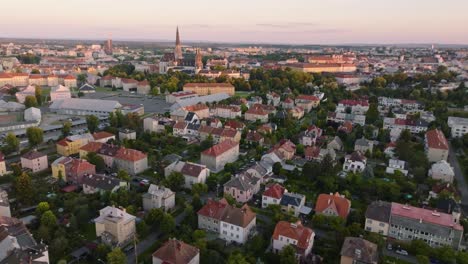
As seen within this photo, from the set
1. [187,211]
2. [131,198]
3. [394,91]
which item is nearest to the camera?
[187,211]

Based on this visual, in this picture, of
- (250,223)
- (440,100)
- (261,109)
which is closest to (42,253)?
(250,223)

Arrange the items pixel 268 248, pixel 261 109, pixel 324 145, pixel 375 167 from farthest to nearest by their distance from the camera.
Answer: pixel 261 109 < pixel 324 145 < pixel 375 167 < pixel 268 248

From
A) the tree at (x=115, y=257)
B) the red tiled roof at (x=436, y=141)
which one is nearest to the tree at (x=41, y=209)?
the tree at (x=115, y=257)

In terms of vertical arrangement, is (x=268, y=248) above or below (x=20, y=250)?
below

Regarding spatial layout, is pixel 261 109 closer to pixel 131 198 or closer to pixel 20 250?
pixel 131 198

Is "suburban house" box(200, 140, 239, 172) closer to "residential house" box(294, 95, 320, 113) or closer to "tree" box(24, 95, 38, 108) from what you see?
"residential house" box(294, 95, 320, 113)

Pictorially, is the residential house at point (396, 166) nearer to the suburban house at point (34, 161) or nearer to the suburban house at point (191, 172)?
the suburban house at point (191, 172)

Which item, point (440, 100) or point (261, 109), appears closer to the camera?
point (261, 109)
